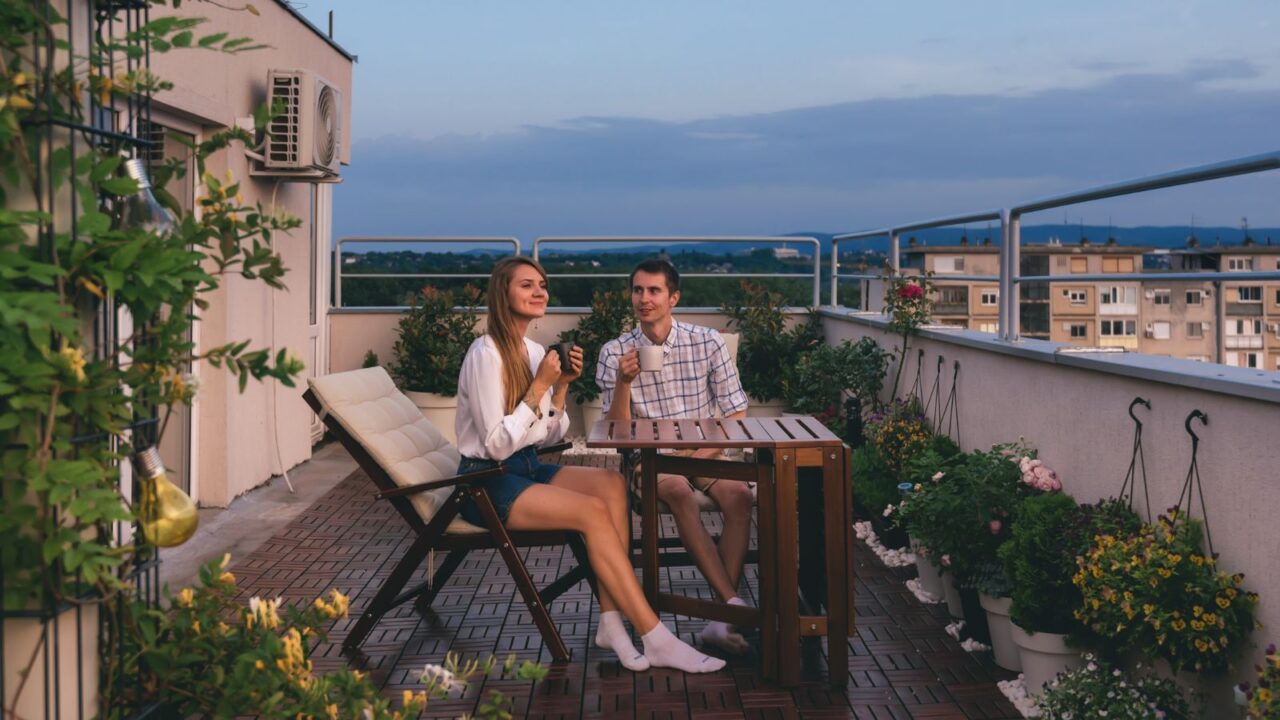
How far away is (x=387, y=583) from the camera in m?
4.02

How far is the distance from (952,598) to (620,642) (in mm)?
1379

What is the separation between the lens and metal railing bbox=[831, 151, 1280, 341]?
2.98 metres

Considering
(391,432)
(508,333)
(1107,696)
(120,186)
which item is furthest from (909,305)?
(120,186)

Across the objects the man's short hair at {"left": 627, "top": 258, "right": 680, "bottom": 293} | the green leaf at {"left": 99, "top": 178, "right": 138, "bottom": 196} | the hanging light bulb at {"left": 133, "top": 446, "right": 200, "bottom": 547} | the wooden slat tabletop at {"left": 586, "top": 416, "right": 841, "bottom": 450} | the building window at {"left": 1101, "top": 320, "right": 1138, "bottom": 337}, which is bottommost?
the wooden slat tabletop at {"left": 586, "top": 416, "right": 841, "bottom": 450}

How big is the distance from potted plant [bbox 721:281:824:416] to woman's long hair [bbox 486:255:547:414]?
5.31 m

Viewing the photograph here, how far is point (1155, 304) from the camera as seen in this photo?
394 centimetres

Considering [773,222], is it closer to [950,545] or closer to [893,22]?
[893,22]

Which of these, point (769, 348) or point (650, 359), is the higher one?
point (650, 359)

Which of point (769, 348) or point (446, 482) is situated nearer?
point (446, 482)

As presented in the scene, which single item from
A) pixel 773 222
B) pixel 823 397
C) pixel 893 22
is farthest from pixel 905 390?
pixel 773 222

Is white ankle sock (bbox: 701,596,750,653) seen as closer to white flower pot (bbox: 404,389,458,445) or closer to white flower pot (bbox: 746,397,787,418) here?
white flower pot (bbox: 404,389,458,445)

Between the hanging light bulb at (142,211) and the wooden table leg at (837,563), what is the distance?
7.17 ft

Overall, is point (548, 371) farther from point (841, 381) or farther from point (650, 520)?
point (841, 381)

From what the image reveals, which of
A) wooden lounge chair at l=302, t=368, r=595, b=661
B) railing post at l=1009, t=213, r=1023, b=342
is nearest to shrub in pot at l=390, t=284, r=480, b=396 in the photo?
wooden lounge chair at l=302, t=368, r=595, b=661
